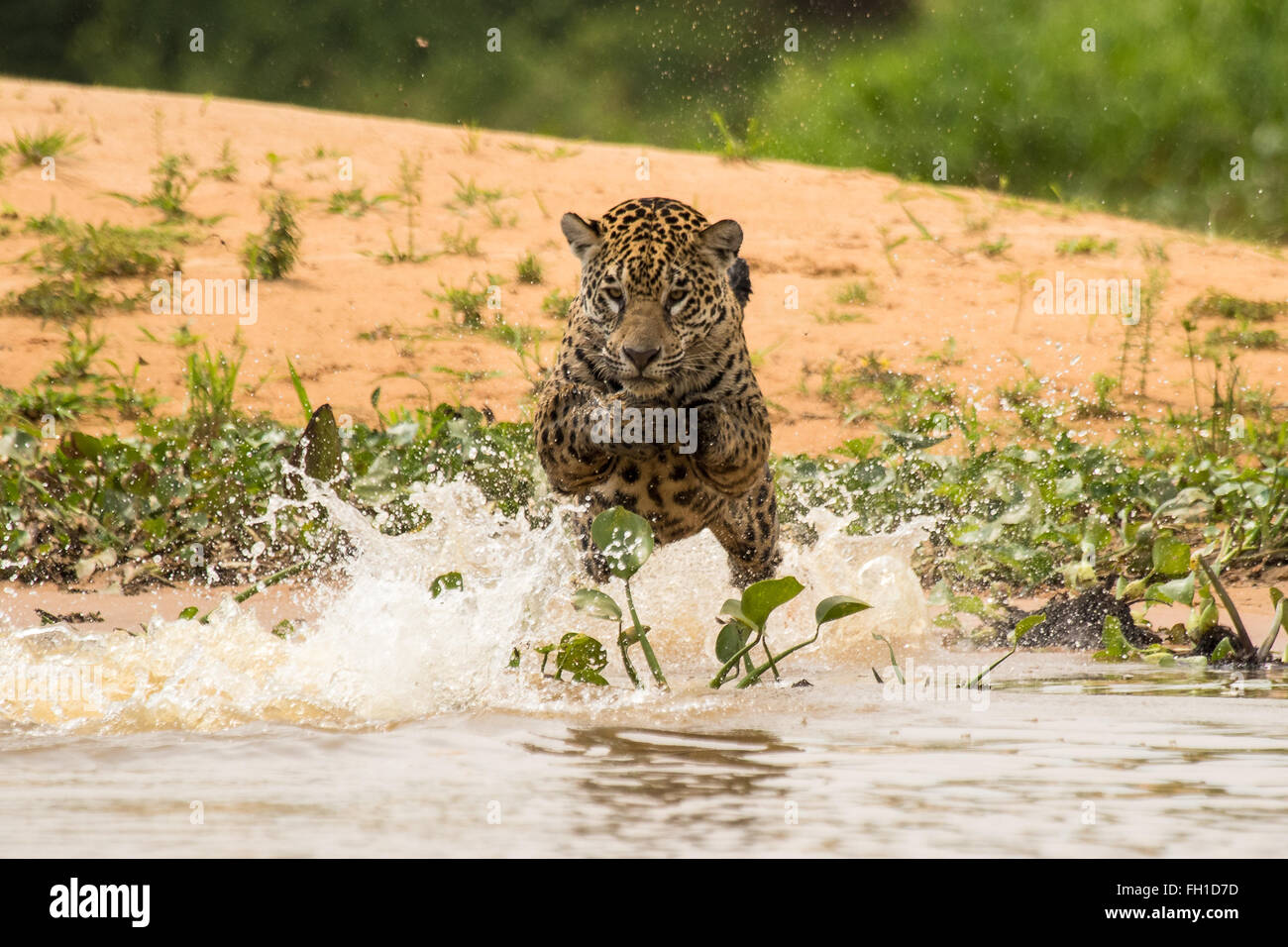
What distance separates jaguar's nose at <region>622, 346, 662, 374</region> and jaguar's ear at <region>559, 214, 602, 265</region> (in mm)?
629

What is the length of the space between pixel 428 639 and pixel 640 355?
1099mm

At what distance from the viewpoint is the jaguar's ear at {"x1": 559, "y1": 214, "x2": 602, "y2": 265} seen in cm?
581

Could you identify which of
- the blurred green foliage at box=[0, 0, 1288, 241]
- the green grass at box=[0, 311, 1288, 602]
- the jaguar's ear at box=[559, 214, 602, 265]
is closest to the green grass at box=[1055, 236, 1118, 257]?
the blurred green foliage at box=[0, 0, 1288, 241]

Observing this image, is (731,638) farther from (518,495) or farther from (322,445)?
(518,495)

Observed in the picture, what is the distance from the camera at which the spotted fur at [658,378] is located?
212 inches

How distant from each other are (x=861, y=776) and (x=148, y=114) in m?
9.97

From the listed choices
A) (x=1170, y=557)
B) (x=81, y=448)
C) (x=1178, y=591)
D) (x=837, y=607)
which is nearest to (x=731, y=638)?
(x=837, y=607)

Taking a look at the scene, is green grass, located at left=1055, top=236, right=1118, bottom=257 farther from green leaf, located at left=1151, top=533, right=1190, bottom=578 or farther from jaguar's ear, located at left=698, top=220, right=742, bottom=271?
jaguar's ear, located at left=698, top=220, right=742, bottom=271

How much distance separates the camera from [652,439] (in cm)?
540

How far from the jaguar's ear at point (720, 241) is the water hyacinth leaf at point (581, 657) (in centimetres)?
158

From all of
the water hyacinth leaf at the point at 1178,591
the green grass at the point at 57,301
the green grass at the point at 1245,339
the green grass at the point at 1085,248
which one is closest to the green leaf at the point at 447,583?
the water hyacinth leaf at the point at 1178,591

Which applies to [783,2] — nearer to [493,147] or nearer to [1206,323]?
[493,147]

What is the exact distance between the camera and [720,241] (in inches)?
228

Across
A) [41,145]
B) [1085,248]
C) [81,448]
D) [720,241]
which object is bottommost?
[81,448]
